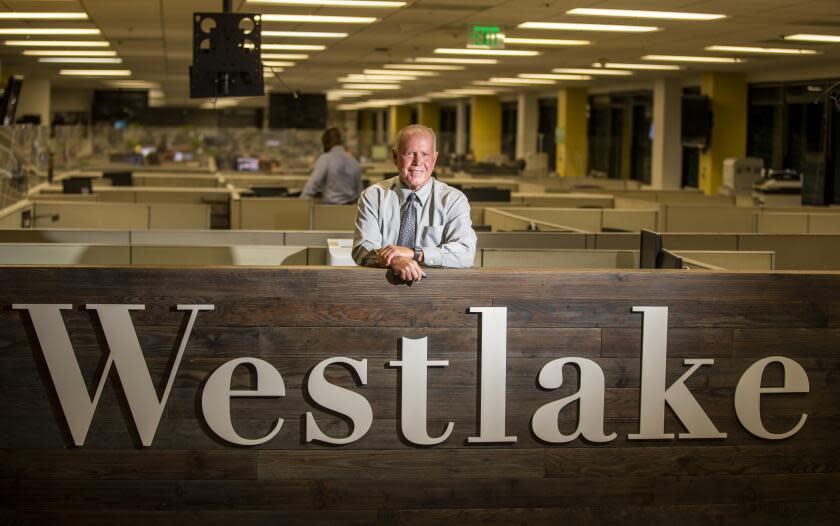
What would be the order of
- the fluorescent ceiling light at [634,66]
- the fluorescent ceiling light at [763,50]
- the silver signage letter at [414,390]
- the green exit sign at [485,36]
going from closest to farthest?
the silver signage letter at [414,390], the green exit sign at [485,36], the fluorescent ceiling light at [763,50], the fluorescent ceiling light at [634,66]

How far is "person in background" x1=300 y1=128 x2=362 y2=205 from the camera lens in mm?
9352

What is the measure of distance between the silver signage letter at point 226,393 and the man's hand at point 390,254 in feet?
1.49

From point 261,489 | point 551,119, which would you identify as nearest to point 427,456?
point 261,489

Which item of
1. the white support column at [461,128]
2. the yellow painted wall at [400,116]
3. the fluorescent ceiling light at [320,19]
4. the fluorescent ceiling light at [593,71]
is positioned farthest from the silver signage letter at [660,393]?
the yellow painted wall at [400,116]

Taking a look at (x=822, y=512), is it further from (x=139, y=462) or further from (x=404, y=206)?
(x=139, y=462)

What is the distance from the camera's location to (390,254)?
3.39 m

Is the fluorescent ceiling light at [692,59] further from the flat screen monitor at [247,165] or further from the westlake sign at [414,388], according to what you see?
the westlake sign at [414,388]

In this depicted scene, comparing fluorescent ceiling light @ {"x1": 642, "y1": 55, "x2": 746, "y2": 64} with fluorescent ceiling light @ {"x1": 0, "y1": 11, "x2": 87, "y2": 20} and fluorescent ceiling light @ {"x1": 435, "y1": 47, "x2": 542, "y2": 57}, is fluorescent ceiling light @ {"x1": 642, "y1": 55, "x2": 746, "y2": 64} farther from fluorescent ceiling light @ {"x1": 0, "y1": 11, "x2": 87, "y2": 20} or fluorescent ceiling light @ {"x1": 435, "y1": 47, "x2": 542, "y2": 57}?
fluorescent ceiling light @ {"x1": 0, "y1": 11, "x2": 87, "y2": 20}

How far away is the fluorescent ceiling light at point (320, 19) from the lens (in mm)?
9866

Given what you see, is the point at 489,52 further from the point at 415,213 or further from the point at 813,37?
the point at 415,213

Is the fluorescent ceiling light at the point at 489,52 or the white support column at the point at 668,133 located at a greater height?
the fluorescent ceiling light at the point at 489,52

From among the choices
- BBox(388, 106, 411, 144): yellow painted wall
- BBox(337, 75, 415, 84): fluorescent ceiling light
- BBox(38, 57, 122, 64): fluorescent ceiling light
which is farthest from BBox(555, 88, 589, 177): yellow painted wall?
BBox(388, 106, 411, 144): yellow painted wall

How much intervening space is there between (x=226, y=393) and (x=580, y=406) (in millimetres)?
1069

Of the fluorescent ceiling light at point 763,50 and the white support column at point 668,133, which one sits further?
the white support column at point 668,133
